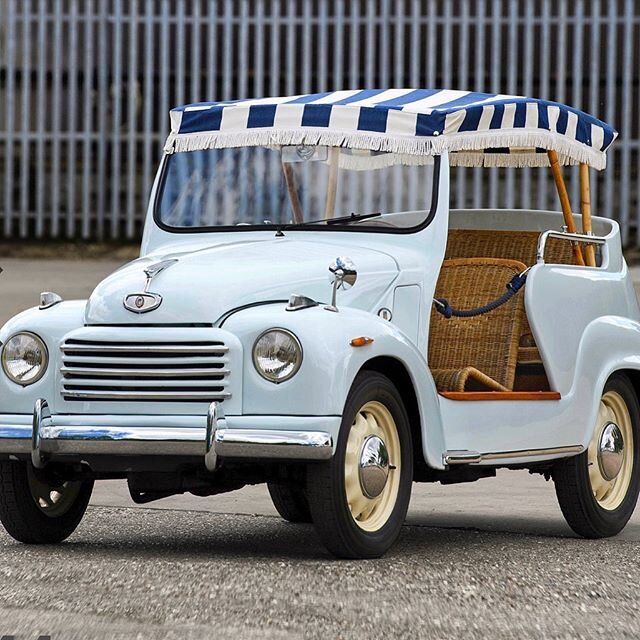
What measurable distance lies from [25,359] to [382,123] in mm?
2148

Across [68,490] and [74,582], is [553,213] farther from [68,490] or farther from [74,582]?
[74,582]

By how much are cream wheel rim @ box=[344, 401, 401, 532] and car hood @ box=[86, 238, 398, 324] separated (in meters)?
0.65

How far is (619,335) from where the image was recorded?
907 cm

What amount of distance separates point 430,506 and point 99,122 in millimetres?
14292

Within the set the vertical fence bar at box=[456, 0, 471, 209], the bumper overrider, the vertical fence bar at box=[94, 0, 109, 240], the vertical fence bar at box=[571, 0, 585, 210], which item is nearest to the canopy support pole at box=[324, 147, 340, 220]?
the bumper overrider

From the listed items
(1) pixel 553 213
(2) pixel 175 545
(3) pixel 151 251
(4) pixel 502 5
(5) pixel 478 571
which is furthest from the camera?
(4) pixel 502 5

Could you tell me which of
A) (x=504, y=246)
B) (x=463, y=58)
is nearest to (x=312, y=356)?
(x=504, y=246)

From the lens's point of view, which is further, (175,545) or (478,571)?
(175,545)

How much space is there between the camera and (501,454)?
807cm

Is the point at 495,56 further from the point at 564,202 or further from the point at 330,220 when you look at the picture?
the point at 330,220

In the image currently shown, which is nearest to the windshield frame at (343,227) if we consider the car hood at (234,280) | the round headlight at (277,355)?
the car hood at (234,280)

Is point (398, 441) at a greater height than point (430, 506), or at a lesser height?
greater

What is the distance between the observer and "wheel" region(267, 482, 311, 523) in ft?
30.0

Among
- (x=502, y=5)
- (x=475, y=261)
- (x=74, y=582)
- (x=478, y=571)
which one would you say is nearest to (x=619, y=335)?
(x=475, y=261)
